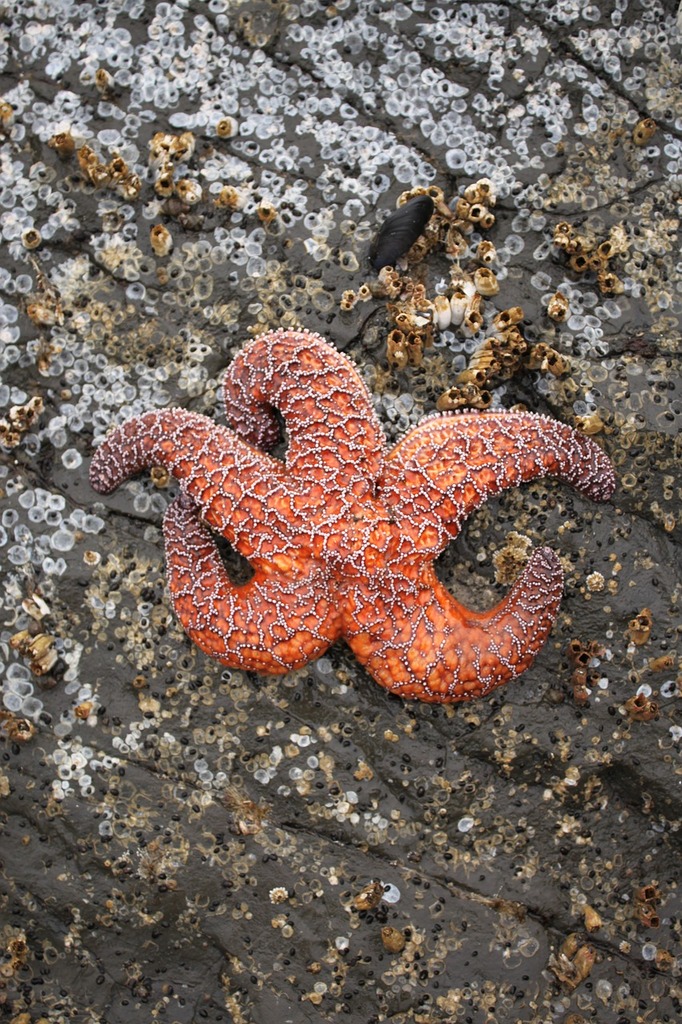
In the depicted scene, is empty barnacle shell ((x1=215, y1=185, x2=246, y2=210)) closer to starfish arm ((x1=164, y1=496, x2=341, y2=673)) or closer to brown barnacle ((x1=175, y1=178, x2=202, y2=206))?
brown barnacle ((x1=175, y1=178, x2=202, y2=206))

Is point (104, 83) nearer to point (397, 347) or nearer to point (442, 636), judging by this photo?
point (397, 347)

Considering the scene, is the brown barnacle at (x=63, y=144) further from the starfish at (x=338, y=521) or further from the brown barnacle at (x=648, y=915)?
the brown barnacle at (x=648, y=915)

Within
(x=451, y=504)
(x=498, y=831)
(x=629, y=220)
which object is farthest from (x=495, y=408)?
(x=498, y=831)

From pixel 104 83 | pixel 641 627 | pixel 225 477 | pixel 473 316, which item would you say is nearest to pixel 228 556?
pixel 225 477

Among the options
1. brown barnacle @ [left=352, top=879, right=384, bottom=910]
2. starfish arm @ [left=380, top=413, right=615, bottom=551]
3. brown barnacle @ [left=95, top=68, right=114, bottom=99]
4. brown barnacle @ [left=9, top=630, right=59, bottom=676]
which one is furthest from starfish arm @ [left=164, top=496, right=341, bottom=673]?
brown barnacle @ [left=95, top=68, right=114, bottom=99]

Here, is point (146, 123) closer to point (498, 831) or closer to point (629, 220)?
point (629, 220)
